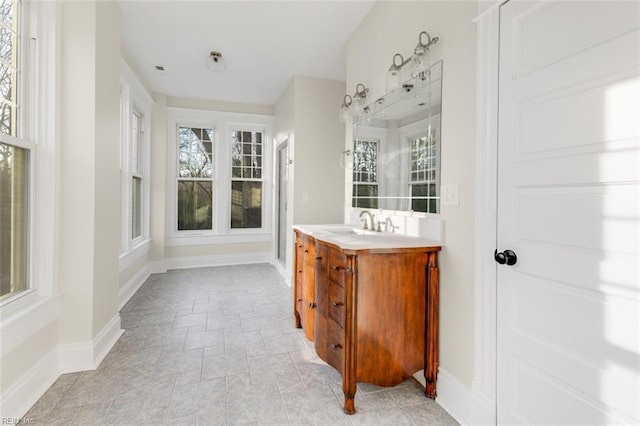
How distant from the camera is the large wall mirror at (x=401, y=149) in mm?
1892

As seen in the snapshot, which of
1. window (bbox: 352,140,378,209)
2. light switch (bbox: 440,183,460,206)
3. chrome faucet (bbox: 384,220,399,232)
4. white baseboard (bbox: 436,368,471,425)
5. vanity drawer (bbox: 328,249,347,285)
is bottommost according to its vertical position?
white baseboard (bbox: 436,368,471,425)

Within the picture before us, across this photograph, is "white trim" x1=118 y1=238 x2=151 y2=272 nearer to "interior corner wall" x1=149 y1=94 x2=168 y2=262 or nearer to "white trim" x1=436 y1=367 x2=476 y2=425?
"interior corner wall" x1=149 y1=94 x2=168 y2=262

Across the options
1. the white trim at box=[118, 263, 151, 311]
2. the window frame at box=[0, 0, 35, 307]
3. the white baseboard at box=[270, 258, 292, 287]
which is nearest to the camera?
the window frame at box=[0, 0, 35, 307]

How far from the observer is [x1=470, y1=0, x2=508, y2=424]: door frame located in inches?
58.1

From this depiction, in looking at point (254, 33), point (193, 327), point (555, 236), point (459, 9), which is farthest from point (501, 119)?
point (193, 327)

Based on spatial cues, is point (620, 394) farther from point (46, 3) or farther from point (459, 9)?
point (46, 3)

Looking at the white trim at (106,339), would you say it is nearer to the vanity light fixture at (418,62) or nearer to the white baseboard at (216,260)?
Result: the white baseboard at (216,260)

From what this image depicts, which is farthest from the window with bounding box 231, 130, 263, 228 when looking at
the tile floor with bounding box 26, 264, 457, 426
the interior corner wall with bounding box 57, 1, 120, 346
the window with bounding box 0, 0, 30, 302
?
the window with bounding box 0, 0, 30, 302

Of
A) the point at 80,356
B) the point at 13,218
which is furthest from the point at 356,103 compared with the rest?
the point at 80,356

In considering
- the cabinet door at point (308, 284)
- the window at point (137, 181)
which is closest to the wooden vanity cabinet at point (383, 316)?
the cabinet door at point (308, 284)

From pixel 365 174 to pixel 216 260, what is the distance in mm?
3628

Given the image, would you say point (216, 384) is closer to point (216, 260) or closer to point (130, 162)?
point (130, 162)

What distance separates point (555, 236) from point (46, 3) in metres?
3.12

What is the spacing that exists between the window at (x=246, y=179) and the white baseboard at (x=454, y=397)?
4.36m
